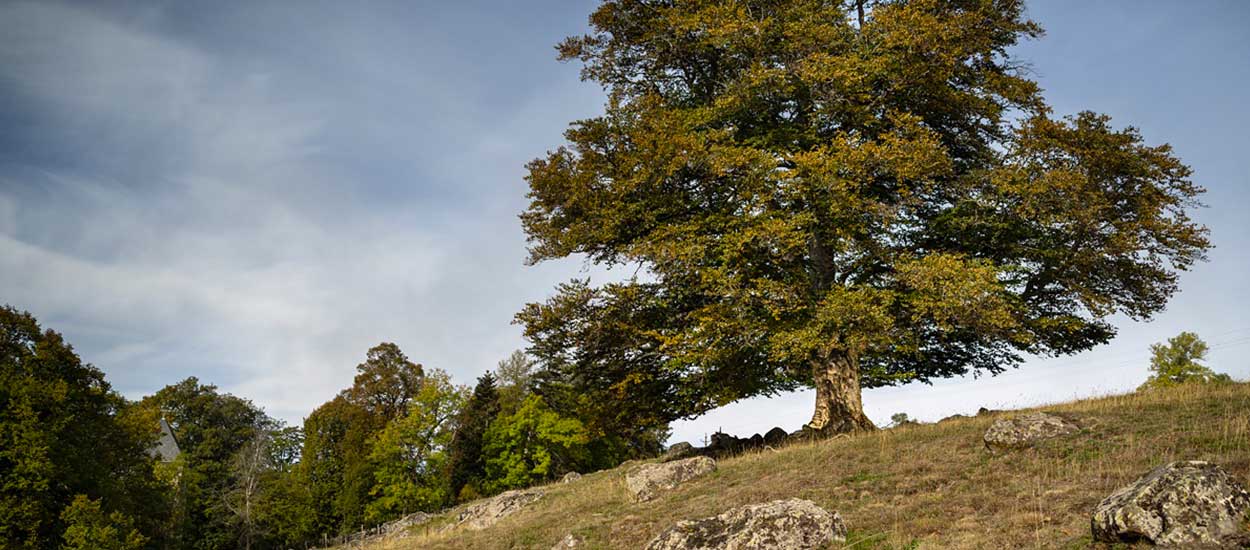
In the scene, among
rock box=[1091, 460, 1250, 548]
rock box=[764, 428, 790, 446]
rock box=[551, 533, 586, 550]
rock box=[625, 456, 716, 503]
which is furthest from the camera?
rock box=[764, 428, 790, 446]

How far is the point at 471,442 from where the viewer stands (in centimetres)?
5028

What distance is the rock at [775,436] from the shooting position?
2320cm

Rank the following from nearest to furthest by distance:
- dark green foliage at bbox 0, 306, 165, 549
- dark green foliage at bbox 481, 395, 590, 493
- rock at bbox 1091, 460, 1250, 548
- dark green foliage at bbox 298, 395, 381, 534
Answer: rock at bbox 1091, 460, 1250, 548 → dark green foliage at bbox 0, 306, 165, 549 → dark green foliage at bbox 481, 395, 590, 493 → dark green foliage at bbox 298, 395, 381, 534

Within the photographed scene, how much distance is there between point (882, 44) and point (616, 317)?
10.5 meters

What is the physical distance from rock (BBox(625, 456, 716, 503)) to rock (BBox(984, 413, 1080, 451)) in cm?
617

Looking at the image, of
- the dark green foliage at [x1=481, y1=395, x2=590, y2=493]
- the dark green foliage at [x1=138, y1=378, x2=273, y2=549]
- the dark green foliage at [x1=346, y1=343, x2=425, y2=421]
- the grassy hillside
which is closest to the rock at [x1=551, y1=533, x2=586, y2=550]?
the grassy hillside

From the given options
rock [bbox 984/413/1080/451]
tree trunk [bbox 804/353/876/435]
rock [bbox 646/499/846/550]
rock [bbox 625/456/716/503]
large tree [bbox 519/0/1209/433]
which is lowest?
rock [bbox 646/499/846/550]

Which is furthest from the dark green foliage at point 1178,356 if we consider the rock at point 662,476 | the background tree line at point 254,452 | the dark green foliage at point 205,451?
the dark green foliage at point 205,451

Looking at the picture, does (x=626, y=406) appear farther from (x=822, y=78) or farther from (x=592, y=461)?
(x=592, y=461)

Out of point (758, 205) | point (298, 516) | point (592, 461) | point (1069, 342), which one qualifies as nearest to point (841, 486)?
point (758, 205)

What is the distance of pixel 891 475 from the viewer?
12.7 m

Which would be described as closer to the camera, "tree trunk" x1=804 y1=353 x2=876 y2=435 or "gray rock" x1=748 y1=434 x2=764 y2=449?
"tree trunk" x1=804 y1=353 x2=876 y2=435

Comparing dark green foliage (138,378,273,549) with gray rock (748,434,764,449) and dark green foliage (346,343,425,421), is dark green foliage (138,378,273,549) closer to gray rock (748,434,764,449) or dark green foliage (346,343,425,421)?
dark green foliage (346,343,425,421)

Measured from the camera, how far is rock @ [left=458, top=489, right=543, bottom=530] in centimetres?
A: 1953
